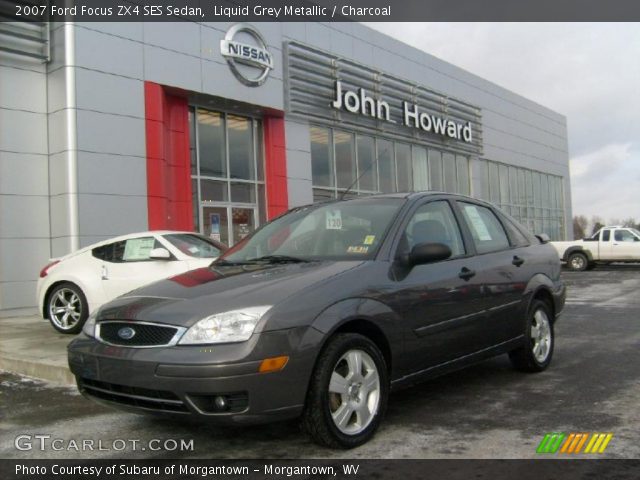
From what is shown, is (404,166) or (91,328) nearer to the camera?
(91,328)

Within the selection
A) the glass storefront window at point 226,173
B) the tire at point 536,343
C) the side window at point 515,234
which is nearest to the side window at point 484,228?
the side window at point 515,234

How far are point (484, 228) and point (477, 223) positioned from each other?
11cm

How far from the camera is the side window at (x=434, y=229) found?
14.5ft

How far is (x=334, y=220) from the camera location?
4605 mm

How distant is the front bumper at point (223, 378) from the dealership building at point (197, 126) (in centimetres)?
332

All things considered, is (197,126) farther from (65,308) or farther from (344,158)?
(65,308)

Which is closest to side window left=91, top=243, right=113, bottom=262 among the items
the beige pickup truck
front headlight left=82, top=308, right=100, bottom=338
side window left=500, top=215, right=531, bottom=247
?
front headlight left=82, top=308, right=100, bottom=338

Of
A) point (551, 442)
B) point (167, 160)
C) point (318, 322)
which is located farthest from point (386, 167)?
point (318, 322)

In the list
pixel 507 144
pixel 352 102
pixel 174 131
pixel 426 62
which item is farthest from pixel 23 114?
pixel 507 144

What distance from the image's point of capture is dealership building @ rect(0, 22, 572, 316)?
12.4m

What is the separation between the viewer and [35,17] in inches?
492

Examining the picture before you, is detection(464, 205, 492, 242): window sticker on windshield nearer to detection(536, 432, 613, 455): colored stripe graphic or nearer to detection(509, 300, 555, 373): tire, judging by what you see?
detection(509, 300, 555, 373): tire

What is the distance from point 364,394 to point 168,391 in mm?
1190

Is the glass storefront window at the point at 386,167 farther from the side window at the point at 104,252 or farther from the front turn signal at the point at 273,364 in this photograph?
the front turn signal at the point at 273,364
